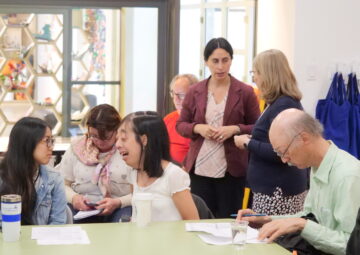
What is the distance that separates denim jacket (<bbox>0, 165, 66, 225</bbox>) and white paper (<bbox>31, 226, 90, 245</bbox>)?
37 centimetres

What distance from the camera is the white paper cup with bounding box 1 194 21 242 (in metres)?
2.50

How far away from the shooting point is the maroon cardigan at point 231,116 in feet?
13.3

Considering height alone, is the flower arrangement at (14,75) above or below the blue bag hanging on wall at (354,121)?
above

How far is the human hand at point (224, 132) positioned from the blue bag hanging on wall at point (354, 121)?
4.43 feet

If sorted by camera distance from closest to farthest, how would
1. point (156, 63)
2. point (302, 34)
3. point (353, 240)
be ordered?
1. point (353, 240)
2. point (302, 34)
3. point (156, 63)

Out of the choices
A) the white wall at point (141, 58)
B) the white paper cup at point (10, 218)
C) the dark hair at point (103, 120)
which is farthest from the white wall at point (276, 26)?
the white paper cup at point (10, 218)

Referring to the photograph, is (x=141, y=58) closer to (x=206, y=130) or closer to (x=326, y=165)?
(x=206, y=130)

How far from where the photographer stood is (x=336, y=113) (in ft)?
16.1

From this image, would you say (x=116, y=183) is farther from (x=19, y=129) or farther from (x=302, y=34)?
(x=302, y=34)

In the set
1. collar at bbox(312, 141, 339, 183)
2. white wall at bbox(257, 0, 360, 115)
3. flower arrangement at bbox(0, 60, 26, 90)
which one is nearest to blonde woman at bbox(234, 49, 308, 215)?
collar at bbox(312, 141, 339, 183)

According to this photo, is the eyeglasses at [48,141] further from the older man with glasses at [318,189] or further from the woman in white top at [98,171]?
the older man with glasses at [318,189]

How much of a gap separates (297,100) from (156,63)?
8.26 feet

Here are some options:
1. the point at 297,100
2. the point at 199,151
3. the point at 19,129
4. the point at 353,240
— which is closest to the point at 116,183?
the point at 199,151

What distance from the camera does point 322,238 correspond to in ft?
7.93
